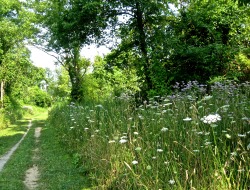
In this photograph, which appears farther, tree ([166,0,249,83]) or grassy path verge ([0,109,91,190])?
tree ([166,0,249,83])

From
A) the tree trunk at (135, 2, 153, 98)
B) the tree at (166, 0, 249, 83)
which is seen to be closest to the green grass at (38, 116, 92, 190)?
the tree trunk at (135, 2, 153, 98)

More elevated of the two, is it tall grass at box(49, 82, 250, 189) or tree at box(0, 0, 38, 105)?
tree at box(0, 0, 38, 105)

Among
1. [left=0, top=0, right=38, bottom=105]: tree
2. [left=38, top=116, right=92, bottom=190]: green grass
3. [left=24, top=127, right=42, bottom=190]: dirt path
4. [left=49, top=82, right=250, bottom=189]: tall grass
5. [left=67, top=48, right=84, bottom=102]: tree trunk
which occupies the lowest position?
[left=24, top=127, right=42, bottom=190]: dirt path

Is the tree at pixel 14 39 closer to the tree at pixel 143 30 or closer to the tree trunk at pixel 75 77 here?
the tree trunk at pixel 75 77

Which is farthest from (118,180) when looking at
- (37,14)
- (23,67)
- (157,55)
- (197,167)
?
(37,14)

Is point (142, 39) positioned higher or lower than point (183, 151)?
higher

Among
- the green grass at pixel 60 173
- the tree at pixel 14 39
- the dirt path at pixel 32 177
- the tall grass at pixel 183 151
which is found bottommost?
the dirt path at pixel 32 177

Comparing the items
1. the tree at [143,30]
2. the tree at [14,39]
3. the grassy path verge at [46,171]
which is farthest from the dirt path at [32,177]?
the tree at [14,39]

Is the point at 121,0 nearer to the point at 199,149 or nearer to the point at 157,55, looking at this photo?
the point at 157,55

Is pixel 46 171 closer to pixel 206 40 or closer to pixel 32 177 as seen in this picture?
pixel 32 177

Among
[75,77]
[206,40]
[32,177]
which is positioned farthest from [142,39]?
[75,77]

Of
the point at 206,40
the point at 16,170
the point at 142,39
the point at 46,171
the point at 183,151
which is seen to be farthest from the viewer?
the point at 142,39

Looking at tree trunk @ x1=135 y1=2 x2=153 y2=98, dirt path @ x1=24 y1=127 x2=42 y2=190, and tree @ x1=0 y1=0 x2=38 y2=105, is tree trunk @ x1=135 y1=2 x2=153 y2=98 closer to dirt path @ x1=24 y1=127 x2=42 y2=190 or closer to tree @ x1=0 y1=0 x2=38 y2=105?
dirt path @ x1=24 y1=127 x2=42 y2=190

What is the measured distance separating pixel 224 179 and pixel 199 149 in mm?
621
